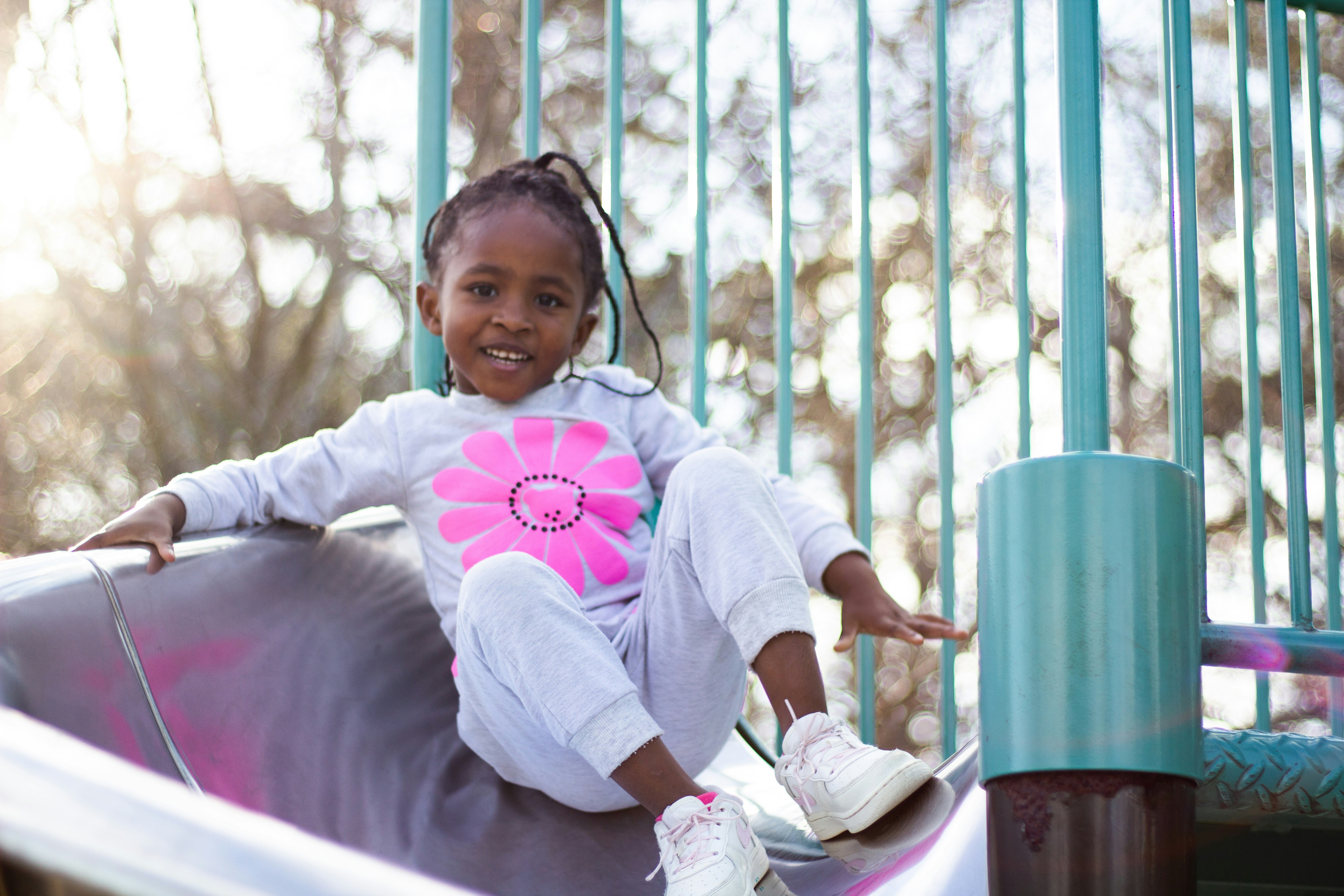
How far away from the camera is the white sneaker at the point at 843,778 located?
778mm

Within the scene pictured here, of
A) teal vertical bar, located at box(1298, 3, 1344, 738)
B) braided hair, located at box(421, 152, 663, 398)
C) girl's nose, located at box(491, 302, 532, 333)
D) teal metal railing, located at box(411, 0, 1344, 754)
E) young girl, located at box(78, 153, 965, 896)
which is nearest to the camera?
teal metal railing, located at box(411, 0, 1344, 754)

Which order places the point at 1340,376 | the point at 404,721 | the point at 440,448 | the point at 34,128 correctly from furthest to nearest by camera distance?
1. the point at 34,128
2. the point at 1340,376
3. the point at 440,448
4. the point at 404,721

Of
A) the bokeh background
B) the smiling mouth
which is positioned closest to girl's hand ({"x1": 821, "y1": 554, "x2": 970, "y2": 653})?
the smiling mouth

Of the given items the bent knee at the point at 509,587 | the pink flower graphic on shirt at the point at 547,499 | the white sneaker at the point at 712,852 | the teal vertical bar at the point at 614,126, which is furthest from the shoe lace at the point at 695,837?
the teal vertical bar at the point at 614,126

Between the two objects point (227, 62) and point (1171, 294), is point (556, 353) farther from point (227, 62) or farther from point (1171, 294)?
point (227, 62)

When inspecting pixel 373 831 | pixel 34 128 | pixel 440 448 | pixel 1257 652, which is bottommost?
pixel 373 831

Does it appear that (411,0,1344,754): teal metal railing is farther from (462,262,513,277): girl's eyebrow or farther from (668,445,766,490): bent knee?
(668,445,766,490): bent knee

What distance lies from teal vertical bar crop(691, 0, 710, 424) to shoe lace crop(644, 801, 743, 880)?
774mm

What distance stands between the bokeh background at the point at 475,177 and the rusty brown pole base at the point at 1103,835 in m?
2.73

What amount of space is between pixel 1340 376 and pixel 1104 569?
3.52 m

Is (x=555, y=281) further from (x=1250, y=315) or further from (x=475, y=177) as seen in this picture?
(x=475, y=177)

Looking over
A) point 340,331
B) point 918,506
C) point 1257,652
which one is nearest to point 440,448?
point 1257,652

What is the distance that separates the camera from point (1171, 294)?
794mm

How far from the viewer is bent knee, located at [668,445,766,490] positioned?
1006 millimetres
